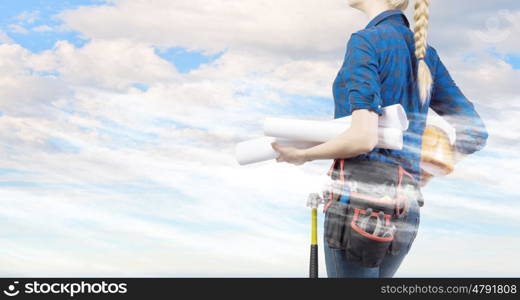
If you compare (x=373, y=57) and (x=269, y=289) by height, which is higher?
(x=373, y=57)

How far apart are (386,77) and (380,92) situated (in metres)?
0.09

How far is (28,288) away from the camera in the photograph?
422 centimetres

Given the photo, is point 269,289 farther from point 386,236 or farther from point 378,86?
point 378,86

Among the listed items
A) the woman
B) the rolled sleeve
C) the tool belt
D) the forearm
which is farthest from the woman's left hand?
the rolled sleeve

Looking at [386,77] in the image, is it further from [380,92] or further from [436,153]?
[436,153]

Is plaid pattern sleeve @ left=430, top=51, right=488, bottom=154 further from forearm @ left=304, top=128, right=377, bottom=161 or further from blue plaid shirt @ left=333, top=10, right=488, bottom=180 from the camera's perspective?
forearm @ left=304, top=128, right=377, bottom=161

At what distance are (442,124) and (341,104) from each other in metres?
0.87

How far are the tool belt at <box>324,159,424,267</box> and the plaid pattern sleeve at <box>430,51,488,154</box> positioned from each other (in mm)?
738

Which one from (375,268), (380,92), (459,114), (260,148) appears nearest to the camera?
(380,92)

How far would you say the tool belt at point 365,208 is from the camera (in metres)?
3.92

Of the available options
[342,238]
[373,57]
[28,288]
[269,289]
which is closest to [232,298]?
[269,289]

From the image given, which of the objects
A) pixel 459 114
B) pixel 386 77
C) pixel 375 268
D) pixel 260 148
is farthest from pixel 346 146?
pixel 459 114

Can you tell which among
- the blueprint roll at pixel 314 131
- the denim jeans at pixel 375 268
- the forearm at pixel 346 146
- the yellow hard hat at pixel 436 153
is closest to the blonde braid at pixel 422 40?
the yellow hard hat at pixel 436 153

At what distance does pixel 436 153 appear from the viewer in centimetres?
449
